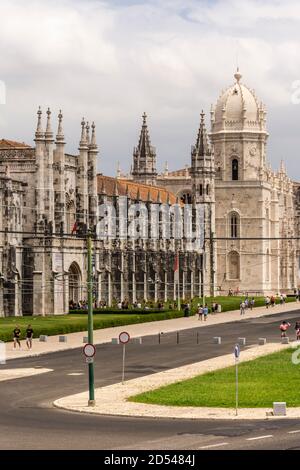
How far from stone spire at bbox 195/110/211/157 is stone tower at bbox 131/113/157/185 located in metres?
11.3

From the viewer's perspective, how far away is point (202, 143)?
6363 inches

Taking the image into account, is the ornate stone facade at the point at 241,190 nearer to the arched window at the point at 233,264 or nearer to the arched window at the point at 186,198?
the arched window at the point at 233,264

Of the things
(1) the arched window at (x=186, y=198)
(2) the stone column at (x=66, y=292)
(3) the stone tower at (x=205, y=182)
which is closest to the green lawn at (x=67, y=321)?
(2) the stone column at (x=66, y=292)

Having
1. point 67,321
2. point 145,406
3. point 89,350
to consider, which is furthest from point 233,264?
point 89,350

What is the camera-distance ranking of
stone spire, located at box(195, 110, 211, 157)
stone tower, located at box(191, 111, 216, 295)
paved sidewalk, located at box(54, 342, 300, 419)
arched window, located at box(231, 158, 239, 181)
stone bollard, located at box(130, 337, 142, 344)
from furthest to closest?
arched window, located at box(231, 158, 239, 181)
stone spire, located at box(195, 110, 211, 157)
stone tower, located at box(191, 111, 216, 295)
stone bollard, located at box(130, 337, 142, 344)
paved sidewalk, located at box(54, 342, 300, 419)

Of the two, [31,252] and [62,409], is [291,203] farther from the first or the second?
[62,409]

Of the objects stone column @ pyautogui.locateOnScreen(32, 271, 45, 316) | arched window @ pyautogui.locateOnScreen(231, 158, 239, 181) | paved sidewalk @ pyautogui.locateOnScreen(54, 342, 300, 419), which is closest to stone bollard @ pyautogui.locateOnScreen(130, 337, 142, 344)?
paved sidewalk @ pyautogui.locateOnScreen(54, 342, 300, 419)

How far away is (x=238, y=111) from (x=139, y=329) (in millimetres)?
80127

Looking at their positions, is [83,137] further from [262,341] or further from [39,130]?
[262,341]

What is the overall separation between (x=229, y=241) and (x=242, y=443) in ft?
426

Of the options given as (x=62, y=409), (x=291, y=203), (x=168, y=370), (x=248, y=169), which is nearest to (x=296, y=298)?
(x=248, y=169)

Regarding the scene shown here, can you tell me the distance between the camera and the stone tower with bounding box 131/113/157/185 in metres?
171

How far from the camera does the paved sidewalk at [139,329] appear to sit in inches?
2702

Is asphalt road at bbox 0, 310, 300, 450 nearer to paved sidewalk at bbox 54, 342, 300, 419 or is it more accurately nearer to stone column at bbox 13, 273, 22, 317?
paved sidewalk at bbox 54, 342, 300, 419
